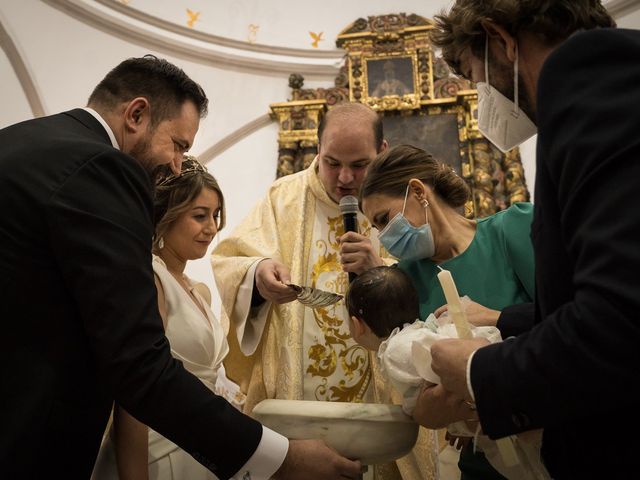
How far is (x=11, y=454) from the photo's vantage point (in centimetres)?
135

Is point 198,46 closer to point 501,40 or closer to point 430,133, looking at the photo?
point 430,133

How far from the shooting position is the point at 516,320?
173cm

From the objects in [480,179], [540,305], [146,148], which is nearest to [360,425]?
[540,305]

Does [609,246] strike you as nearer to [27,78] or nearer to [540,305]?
[540,305]

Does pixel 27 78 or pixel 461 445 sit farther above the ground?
pixel 27 78

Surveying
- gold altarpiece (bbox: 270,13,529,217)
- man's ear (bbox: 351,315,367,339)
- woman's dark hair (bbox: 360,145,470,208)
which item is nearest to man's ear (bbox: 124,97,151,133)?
woman's dark hair (bbox: 360,145,470,208)

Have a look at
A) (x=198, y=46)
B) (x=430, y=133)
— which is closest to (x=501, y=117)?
(x=430, y=133)

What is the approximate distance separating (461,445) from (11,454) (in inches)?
51.9

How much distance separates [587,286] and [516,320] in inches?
30.8

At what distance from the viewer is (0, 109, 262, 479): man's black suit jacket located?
4.65ft

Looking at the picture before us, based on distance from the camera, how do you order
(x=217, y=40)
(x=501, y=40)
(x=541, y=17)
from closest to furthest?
(x=541, y=17), (x=501, y=40), (x=217, y=40)

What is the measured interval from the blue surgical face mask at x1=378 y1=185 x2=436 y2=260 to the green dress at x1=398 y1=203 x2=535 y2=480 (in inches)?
4.3

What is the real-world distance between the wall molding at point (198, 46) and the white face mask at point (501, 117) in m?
6.73

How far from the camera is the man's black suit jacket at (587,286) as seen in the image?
0.94 metres
